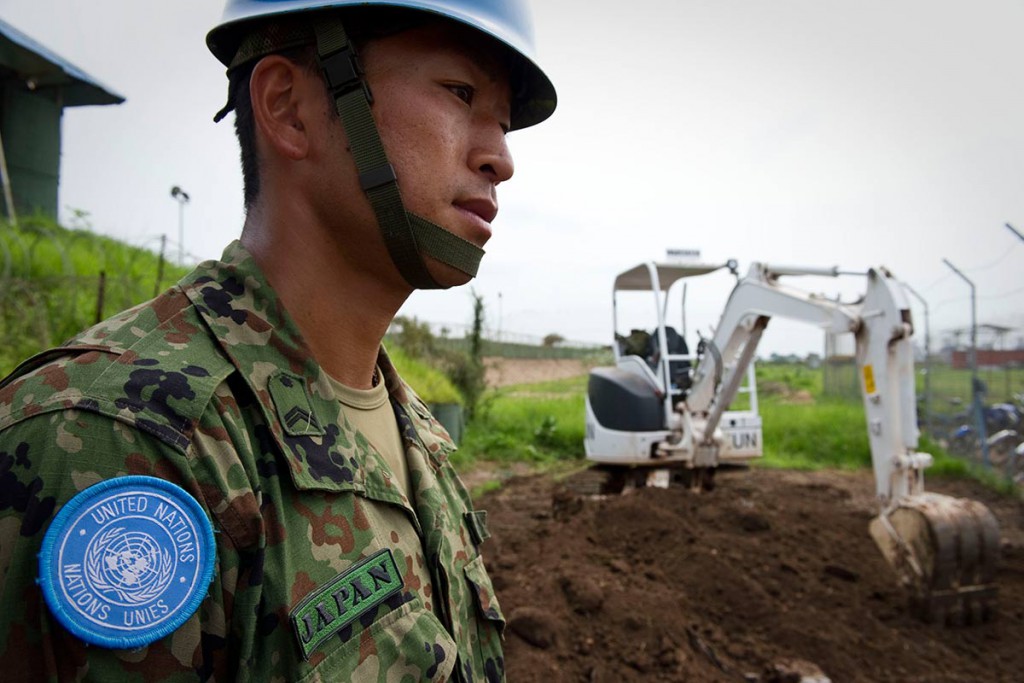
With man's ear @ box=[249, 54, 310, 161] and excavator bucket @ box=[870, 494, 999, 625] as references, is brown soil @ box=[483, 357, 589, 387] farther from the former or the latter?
man's ear @ box=[249, 54, 310, 161]

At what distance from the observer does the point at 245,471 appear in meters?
0.96

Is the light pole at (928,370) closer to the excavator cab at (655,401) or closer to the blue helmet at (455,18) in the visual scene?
the excavator cab at (655,401)

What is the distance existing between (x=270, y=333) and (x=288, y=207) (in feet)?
0.85

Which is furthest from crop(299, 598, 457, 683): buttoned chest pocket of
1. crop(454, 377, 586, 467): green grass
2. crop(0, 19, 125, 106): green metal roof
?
Answer: crop(0, 19, 125, 106): green metal roof

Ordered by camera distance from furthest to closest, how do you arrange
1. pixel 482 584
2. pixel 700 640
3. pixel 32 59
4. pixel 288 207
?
pixel 32 59 < pixel 700 640 < pixel 482 584 < pixel 288 207

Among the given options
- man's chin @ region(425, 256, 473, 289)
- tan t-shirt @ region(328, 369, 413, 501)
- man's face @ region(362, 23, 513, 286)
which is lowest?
tan t-shirt @ region(328, 369, 413, 501)

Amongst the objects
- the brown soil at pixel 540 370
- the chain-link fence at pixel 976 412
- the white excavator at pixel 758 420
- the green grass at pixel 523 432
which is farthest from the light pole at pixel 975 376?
the brown soil at pixel 540 370

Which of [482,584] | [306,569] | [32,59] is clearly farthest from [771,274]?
[32,59]

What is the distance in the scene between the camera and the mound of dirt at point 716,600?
4020 millimetres

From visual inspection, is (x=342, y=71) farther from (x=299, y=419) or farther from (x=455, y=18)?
(x=299, y=419)

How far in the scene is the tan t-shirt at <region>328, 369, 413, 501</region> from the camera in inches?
54.7

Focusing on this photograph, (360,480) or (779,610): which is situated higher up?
(360,480)

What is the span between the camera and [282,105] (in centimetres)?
125

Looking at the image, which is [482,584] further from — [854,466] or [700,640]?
[854,466]
